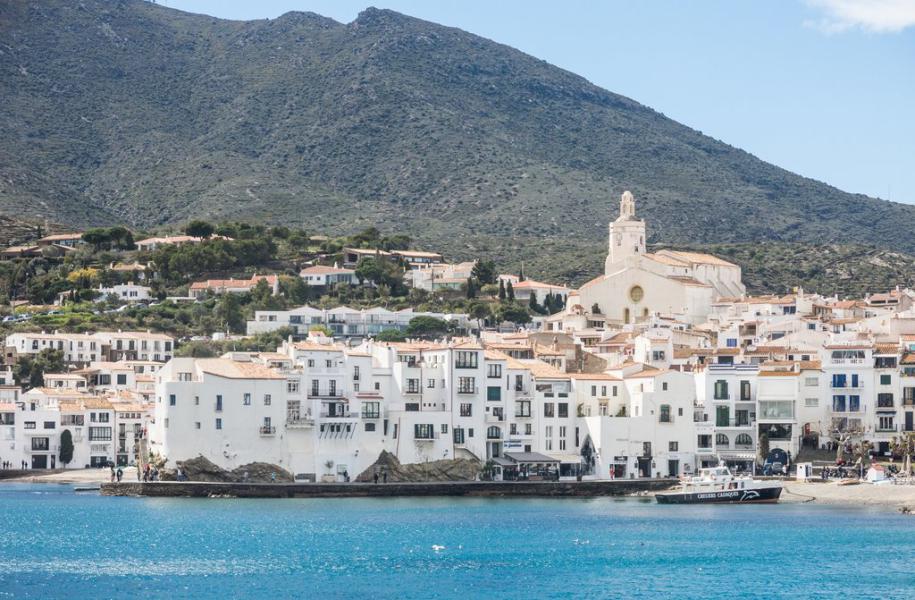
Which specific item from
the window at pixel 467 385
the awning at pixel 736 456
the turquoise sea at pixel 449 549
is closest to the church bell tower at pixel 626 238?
the awning at pixel 736 456

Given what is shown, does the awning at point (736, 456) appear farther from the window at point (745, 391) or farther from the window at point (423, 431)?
the window at point (423, 431)

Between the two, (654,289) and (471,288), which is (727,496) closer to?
(654,289)

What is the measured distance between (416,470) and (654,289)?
45552mm

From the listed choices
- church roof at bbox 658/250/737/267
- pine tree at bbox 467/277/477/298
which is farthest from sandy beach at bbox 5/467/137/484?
church roof at bbox 658/250/737/267

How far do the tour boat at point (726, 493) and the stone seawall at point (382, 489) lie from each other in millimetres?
2888

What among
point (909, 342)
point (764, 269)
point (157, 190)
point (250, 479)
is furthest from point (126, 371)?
point (157, 190)

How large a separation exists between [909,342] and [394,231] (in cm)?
8934

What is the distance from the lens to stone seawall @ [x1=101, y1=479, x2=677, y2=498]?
75375 mm

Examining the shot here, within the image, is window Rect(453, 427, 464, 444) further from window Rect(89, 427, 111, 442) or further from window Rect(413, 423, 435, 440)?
window Rect(89, 427, 111, 442)

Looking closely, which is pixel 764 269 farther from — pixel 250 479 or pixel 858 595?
pixel 858 595

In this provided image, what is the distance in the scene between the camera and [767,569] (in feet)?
183

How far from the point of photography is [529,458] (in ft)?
265

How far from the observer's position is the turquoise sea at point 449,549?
51750mm

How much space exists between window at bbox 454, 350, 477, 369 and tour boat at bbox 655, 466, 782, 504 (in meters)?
9.38
